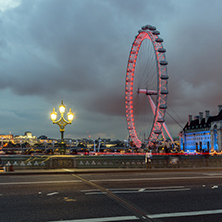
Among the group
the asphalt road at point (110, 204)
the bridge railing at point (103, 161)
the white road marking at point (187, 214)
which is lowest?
the white road marking at point (187, 214)

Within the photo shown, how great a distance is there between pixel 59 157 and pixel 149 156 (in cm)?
773

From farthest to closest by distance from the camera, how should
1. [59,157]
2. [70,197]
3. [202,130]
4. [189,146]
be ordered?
[189,146] < [202,130] < [59,157] < [70,197]

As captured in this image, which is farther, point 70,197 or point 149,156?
point 149,156

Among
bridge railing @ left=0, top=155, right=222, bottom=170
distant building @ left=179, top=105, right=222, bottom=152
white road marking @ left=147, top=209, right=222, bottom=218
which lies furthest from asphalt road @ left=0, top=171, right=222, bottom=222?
distant building @ left=179, top=105, right=222, bottom=152

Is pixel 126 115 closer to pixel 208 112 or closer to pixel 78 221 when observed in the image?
pixel 78 221

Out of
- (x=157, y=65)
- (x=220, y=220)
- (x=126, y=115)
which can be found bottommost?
(x=220, y=220)

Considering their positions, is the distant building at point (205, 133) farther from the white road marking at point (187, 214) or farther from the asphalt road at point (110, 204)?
the white road marking at point (187, 214)

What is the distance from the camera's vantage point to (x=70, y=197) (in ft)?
36.3

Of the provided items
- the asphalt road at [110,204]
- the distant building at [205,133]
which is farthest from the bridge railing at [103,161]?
the distant building at [205,133]

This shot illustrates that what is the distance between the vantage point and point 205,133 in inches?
6845

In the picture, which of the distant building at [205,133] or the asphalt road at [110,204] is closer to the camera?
the asphalt road at [110,204]

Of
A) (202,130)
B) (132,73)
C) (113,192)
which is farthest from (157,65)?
(202,130)

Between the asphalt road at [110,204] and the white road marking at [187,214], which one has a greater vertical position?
the asphalt road at [110,204]

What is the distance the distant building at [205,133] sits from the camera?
150875 millimetres
